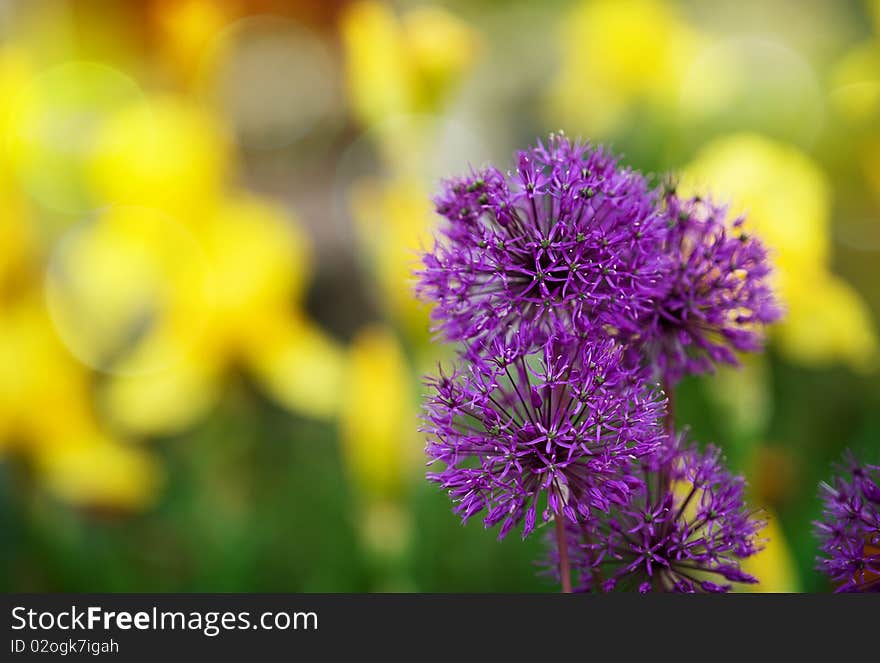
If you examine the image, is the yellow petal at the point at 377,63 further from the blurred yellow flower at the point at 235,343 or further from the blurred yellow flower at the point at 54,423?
the blurred yellow flower at the point at 54,423

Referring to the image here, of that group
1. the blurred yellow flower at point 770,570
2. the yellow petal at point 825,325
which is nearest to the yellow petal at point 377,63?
the yellow petal at point 825,325

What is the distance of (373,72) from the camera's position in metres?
0.91

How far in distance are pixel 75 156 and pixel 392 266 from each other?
39 centimetres

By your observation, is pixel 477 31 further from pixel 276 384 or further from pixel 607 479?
pixel 607 479

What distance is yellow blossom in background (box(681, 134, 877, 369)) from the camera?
0.72 m

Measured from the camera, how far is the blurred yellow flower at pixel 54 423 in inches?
39.4

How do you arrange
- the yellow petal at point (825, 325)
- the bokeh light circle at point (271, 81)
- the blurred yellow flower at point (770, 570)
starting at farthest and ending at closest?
the bokeh light circle at point (271, 81) → the yellow petal at point (825, 325) → the blurred yellow flower at point (770, 570)

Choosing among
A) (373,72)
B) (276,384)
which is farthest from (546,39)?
(276,384)

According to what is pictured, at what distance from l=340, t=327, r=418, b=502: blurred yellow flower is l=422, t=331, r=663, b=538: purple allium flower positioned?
53 cm

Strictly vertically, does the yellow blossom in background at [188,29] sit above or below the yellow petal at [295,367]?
above

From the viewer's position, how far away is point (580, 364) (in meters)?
0.30

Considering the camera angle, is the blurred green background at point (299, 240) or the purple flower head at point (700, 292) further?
the blurred green background at point (299, 240)

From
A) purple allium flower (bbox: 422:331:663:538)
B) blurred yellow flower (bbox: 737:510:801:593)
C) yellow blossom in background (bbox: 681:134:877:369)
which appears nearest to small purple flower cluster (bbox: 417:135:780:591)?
purple allium flower (bbox: 422:331:663:538)

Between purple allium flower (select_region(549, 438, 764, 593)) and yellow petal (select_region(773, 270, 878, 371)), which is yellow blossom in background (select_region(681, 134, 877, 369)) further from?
purple allium flower (select_region(549, 438, 764, 593))
